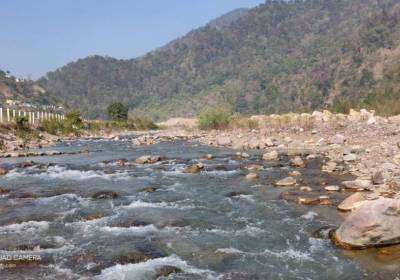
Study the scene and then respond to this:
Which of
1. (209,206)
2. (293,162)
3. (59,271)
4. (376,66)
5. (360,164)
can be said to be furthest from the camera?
(376,66)

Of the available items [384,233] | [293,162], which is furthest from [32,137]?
[384,233]

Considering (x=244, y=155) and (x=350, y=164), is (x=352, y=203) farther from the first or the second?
(x=244, y=155)

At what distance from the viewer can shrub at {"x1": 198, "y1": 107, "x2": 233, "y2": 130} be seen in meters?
74.5

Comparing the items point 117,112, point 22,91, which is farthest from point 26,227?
point 22,91

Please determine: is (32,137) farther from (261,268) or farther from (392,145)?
(261,268)

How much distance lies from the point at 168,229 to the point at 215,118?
59.1 metres

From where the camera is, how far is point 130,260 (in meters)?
13.5

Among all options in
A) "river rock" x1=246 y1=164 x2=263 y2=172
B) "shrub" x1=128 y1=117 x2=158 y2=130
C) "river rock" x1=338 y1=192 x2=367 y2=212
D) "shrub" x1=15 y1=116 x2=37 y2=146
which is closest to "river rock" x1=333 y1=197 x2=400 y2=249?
"river rock" x1=338 y1=192 x2=367 y2=212

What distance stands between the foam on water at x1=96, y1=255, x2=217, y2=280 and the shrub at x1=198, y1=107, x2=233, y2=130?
200 ft

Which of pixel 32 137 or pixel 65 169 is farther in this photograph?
pixel 32 137

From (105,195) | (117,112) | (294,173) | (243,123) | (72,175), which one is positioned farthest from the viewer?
(117,112)

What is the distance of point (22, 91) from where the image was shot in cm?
16738

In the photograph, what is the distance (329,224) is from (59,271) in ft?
30.2

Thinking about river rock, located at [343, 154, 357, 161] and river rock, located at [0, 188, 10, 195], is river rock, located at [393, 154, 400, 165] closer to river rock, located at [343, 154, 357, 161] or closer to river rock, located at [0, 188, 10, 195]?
river rock, located at [343, 154, 357, 161]
